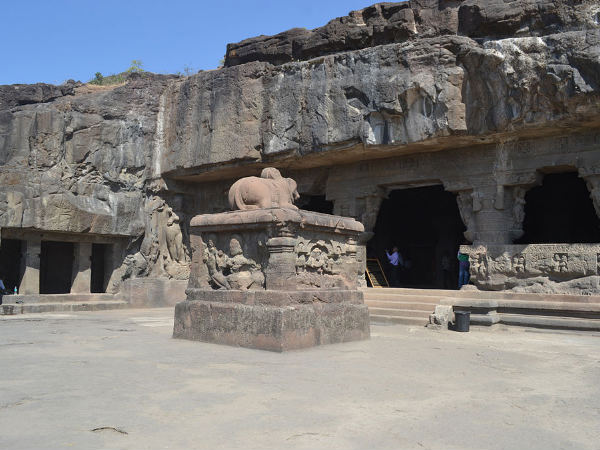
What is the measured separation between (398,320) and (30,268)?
812cm

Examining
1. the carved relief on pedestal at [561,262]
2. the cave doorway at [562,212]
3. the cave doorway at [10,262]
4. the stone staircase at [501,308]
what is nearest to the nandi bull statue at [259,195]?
the stone staircase at [501,308]

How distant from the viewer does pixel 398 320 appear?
883 centimetres

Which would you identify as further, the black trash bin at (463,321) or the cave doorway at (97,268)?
the cave doorway at (97,268)

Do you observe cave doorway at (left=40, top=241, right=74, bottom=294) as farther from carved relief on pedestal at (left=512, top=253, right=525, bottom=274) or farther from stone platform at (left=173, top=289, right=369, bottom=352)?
carved relief on pedestal at (left=512, top=253, right=525, bottom=274)

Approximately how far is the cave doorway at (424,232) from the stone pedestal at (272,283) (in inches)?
359

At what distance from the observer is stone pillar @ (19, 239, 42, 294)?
11844 mm

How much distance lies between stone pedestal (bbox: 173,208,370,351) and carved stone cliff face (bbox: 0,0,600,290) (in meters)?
4.43

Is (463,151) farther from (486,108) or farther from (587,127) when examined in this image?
(587,127)

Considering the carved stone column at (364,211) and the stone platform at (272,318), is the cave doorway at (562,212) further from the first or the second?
the stone platform at (272,318)

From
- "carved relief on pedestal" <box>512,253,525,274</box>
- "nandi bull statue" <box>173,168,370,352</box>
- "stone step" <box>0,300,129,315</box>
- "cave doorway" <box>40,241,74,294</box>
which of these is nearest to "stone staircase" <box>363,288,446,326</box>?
"carved relief on pedestal" <box>512,253,525,274</box>

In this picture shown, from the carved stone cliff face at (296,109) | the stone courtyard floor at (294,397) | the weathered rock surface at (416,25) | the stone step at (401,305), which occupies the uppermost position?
the weathered rock surface at (416,25)

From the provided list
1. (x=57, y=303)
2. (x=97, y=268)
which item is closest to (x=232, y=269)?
(x=57, y=303)

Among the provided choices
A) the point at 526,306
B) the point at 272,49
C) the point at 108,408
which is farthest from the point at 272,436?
the point at 272,49

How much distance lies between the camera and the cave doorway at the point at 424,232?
52.0ft
